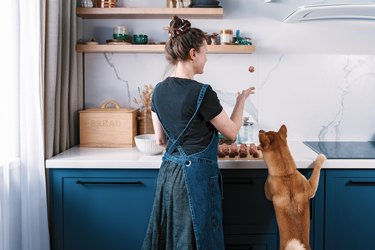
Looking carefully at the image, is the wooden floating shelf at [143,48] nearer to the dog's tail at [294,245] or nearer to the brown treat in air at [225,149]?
the brown treat in air at [225,149]

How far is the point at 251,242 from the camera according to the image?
92.7 inches

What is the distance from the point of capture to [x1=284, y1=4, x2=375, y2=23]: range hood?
7.86ft

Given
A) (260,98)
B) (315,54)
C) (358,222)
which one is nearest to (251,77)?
(260,98)

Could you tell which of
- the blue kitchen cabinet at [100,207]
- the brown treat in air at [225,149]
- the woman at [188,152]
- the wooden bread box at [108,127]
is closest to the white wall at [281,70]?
the wooden bread box at [108,127]

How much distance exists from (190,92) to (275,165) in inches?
21.5

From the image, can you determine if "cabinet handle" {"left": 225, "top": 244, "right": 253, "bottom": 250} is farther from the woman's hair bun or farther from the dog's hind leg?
the woman's hair bun

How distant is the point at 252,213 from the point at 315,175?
0.38 meters

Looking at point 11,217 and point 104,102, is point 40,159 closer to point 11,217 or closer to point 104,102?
point 11,217

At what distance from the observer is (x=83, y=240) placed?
7.72 feet

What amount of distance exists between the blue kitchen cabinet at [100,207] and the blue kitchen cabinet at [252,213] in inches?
15.5

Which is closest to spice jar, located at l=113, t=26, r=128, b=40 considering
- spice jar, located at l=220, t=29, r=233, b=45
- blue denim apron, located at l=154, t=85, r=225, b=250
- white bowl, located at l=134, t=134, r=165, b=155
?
spice jar, located at l=220, t=29, r=233, b=45

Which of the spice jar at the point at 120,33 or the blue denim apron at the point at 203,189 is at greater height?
the spice jar at the point at 120,33

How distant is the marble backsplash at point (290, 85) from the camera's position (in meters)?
2.91

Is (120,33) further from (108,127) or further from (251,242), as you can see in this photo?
(251,242)
